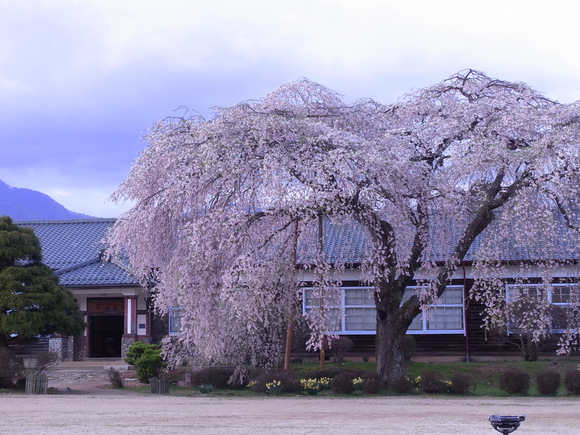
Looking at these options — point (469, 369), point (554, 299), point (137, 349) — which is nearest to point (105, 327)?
point (137, 349)

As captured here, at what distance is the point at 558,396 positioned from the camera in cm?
1778

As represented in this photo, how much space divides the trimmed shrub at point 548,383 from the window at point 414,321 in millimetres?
7774

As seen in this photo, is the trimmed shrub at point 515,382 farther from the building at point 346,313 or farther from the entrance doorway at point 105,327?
the entrance doorway at point 105,327

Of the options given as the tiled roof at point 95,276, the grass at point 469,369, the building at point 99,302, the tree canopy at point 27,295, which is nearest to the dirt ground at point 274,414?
the tree canopy at point 27,295

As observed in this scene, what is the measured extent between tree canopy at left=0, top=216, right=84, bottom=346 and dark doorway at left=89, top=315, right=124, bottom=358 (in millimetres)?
8713

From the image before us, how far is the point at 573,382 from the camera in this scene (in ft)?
58.5

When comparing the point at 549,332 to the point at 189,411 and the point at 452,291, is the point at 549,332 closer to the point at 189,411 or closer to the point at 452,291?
the point at 452,291

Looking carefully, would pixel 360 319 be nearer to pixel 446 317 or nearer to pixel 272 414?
pixel 446 317

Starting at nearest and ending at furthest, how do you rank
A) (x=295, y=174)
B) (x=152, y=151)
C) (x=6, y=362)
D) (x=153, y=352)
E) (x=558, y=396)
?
(x=295, y=174) < (x=152, y=151) < (x=558, y=396) < (x=6, y=362) < (x=153, y=352)

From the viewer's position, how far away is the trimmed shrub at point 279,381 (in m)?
18.1

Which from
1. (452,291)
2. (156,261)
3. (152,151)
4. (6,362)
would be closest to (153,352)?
(6,362)

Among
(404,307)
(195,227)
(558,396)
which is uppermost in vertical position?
(195,227)

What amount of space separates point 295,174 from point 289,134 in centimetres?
85

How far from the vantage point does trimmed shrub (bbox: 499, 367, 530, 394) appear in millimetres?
17984
